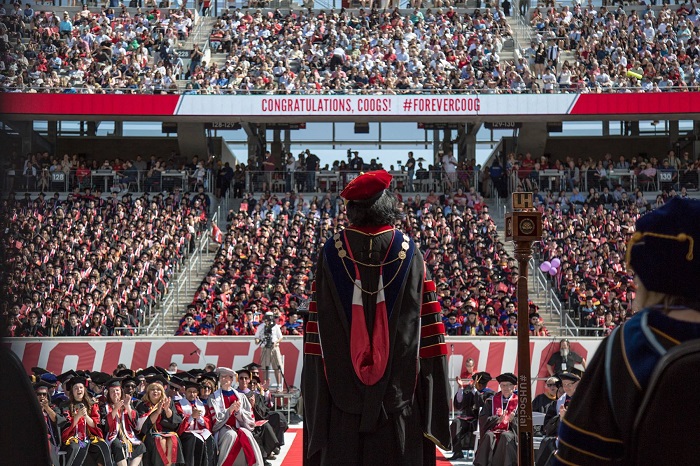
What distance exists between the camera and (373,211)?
510cm

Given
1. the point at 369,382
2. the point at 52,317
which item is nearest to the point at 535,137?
the point at 52,317

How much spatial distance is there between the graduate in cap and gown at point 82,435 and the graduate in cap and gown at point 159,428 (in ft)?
1.94

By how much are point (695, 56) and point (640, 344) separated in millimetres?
35374

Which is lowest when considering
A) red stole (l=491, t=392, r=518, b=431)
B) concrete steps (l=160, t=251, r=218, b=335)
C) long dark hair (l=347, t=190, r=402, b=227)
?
red stole (l=491, t=392, r=518, b=431)

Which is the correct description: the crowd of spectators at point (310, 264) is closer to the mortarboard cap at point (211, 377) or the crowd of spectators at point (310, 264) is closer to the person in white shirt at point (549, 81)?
the person in white shirt at point (549, 81)

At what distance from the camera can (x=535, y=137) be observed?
36.0 meters

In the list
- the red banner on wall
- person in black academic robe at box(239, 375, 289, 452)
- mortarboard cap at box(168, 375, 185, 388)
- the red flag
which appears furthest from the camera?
the red flag

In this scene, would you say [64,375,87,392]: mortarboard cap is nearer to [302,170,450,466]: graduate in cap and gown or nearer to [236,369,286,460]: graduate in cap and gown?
[236,369,286,460]: graduate in cap and gown

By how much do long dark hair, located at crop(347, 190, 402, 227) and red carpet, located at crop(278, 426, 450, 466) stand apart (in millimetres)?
7343

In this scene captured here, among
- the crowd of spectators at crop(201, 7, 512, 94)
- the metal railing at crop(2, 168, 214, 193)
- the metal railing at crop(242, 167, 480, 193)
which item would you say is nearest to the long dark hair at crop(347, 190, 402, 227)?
the metal railing at crop(242, 167, 480, 193)

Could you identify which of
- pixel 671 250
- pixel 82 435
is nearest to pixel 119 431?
pixel 82 435

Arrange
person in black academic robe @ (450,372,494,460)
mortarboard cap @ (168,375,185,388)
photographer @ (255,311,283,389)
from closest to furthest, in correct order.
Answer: mortarboard cap @ (168,375,185,388) < person in black academic robe @ (450,372,494,460) < photographer @ (255,311,283,389)

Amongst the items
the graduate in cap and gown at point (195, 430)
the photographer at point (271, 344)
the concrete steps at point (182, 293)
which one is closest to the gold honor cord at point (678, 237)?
the graduate in cap and gown at point (195, 430)

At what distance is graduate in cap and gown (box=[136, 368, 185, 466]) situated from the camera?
1105 centimetres
